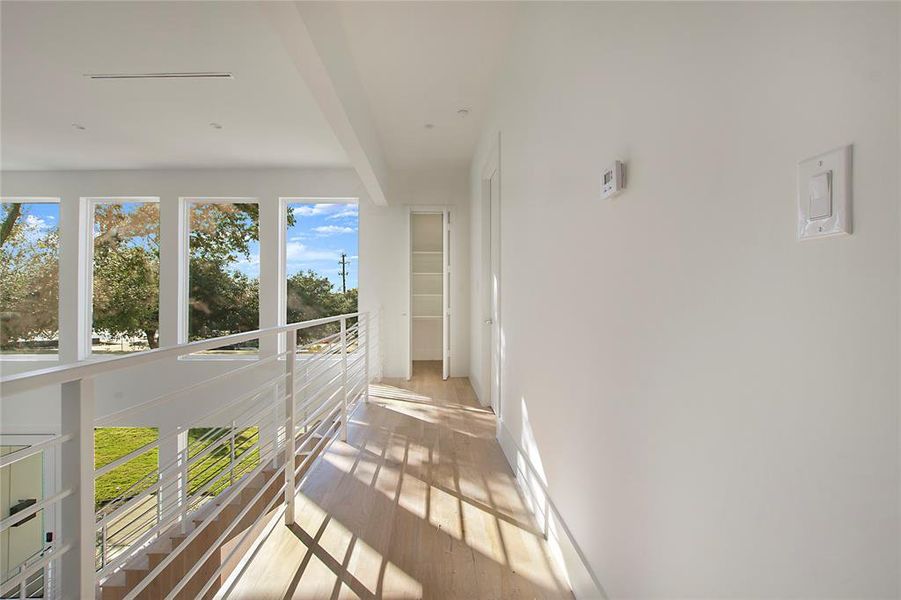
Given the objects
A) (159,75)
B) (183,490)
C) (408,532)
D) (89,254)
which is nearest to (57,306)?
(89,254)

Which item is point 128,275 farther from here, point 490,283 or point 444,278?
point 490,283

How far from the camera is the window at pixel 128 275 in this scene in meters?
5.62

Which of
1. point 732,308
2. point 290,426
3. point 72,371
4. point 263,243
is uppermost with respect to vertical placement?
point 263,243

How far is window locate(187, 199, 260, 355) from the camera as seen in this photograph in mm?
5609

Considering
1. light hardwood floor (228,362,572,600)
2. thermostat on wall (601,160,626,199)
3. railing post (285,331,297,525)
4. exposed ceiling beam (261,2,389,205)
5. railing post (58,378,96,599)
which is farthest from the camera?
railing post (285,331,297,525)

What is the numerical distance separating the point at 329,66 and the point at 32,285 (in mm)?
5746

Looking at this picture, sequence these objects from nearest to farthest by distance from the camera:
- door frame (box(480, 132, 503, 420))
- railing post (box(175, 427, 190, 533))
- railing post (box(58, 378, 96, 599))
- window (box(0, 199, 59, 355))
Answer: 1. railing post (box(58, 378, 96, 599))
2. railing post (box(175, 427, 190, 533))
3. door frame (box(480, 132, 503, 420))
4. window (box(0, 199, 59, 355))

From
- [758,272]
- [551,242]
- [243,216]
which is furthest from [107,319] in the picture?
[758,272]

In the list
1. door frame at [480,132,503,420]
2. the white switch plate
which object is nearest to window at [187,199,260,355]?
door frame at [480,132,503,420]

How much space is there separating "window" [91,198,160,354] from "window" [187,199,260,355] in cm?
48

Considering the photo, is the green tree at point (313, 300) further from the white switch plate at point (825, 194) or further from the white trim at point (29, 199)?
the white switch plate at point (825, 194)

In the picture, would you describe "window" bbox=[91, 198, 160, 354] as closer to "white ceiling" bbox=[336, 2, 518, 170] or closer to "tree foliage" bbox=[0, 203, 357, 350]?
"tree foliage" bbox=[0, 203, 357, 350]

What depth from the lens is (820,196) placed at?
1.89 feet

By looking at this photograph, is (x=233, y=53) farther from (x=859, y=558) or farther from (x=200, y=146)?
(x=859, y=558)
